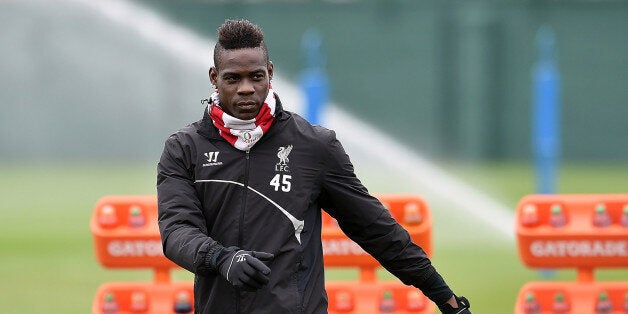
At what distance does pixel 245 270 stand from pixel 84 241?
33.5 feet

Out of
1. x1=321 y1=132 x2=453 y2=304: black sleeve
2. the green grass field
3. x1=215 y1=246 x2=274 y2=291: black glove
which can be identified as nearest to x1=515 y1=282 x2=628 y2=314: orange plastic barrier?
the green grass field

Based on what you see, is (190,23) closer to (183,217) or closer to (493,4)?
(493,4)

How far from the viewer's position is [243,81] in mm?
4438

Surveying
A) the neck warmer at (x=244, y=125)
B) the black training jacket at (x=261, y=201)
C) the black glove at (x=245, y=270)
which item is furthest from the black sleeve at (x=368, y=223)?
the black glove at (x=245, y=270)

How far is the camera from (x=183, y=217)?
4.39 metres

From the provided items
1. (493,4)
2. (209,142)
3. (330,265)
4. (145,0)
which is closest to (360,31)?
(493,4)

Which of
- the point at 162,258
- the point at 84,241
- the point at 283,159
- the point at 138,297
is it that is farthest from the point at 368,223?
the point at 84,241

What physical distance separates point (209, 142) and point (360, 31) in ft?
60.0

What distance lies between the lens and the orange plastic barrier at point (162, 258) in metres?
7.47

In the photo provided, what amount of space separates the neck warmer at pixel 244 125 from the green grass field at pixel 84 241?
5.09 m

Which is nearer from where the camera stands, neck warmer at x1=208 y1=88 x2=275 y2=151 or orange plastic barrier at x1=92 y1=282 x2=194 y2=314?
neck warmer at x1=208 y1=88 x2=275 y2=151

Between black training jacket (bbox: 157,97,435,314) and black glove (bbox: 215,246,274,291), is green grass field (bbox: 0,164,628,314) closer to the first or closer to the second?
black training jacket (bbox: 157,97,435,314)

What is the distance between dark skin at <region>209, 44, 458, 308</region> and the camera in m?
4.42

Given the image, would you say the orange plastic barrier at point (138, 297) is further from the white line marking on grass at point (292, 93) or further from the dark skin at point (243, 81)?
the white line marking on grass at point (292, 93)
